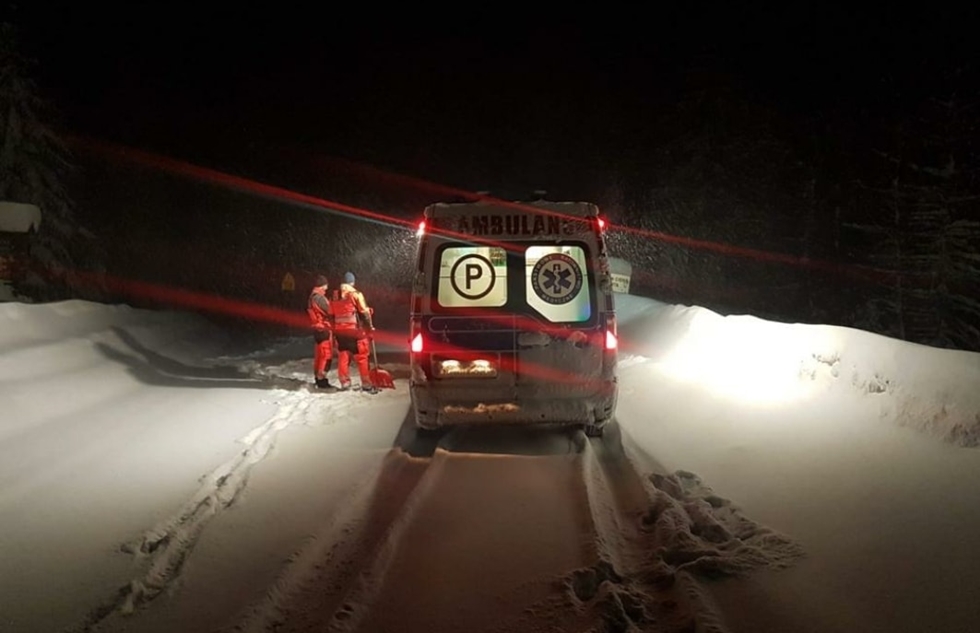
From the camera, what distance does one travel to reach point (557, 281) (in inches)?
312

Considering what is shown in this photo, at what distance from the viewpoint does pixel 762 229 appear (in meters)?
37.0

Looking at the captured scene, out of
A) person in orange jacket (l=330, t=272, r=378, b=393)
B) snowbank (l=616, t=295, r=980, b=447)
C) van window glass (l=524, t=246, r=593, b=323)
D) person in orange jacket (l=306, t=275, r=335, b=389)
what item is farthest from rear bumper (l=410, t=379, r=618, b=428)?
person in orange jacket (l=306, t=275, r=335, b=389)

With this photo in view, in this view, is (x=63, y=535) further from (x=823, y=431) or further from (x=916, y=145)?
(x=916, y=145)

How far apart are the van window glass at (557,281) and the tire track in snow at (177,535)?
314 cm

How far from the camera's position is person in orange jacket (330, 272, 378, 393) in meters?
11.9

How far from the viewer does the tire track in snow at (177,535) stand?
15.5 ft

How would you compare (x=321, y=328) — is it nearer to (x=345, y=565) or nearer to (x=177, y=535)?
(x=177, y=535)

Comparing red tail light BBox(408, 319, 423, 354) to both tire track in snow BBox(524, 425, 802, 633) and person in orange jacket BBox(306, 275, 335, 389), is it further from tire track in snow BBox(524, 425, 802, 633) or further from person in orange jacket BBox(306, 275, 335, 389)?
person in orange jacket BBox(306, 275, 335, 389)

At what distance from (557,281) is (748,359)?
3.76m

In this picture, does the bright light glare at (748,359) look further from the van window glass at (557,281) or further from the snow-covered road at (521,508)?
the van window glass at (557,281)

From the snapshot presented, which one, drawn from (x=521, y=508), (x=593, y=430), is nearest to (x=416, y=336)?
(x=593, y=430)

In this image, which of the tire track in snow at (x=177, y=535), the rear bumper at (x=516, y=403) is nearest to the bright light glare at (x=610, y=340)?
the rear bumper at (x=516, y=403)

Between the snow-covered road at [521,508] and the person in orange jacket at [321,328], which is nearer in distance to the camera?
the snow-covered road at [521,508]

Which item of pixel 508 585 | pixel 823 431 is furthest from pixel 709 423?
pixel 508 585
